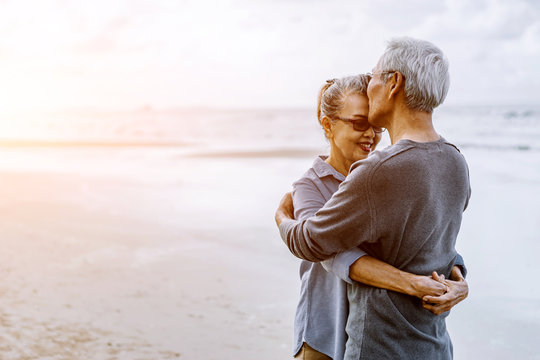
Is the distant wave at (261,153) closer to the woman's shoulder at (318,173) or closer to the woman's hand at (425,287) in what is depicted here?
the woman's shoulder at (318,173)

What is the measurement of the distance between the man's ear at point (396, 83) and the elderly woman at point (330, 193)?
0.82ft

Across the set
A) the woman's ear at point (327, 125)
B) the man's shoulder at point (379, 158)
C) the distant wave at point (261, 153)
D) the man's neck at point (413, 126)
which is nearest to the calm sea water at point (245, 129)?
the distant wave at point (261, 153)

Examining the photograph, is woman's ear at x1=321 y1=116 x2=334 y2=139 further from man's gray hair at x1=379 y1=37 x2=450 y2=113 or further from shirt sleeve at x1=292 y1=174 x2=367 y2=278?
man's gray hair at x1=379 y1=37 x2=450 y2=113

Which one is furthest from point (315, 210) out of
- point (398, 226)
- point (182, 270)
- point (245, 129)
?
point (245, 129)

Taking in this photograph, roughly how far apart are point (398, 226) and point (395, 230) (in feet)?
0.05

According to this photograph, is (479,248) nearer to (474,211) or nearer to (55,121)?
(474,211)

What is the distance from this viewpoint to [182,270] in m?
6.57

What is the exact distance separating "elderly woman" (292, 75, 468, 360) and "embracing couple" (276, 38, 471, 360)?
0.06 ft

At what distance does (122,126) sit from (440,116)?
62.2ft

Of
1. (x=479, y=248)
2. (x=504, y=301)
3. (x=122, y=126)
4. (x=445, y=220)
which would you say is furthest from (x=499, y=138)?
(x=122, y=126)

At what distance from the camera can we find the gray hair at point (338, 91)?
2.12 meters

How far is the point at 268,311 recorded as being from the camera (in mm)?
5500

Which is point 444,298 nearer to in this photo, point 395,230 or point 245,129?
point 395,230

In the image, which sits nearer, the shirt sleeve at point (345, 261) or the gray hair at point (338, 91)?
the shirt sleeve at point (345, 261)
